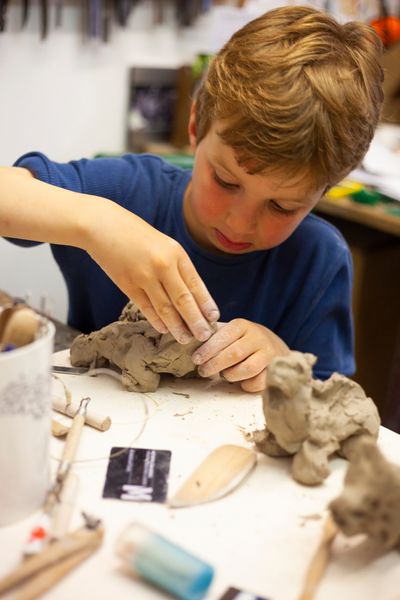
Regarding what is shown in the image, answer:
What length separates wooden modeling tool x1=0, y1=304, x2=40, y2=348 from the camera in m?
0.56

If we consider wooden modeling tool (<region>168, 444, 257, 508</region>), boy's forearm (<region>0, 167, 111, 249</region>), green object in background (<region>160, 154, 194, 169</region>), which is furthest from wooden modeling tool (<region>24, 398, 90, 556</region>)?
green object in background (<region>160, 154, 194, 169</region>)

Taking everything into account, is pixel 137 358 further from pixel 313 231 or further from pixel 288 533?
pixel 313 231

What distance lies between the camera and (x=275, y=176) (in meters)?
0.89

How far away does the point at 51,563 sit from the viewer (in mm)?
525

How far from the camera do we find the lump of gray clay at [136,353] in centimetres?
82

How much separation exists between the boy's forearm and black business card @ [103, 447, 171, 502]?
0.28 metres

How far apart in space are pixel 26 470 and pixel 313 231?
2.44ft

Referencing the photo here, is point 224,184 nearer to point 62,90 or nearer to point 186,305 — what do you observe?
point 186,305

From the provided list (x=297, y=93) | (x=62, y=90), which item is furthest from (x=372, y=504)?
(x=62, y=90)

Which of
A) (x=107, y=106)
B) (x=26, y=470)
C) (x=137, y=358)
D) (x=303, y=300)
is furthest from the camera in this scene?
(x=107, y=106)

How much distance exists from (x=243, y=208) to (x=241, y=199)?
1 cm

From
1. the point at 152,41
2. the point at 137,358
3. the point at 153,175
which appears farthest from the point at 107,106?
the point at 137,358

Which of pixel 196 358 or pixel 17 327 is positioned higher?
pixel 17 327

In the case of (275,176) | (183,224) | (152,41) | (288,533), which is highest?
(152,41)
